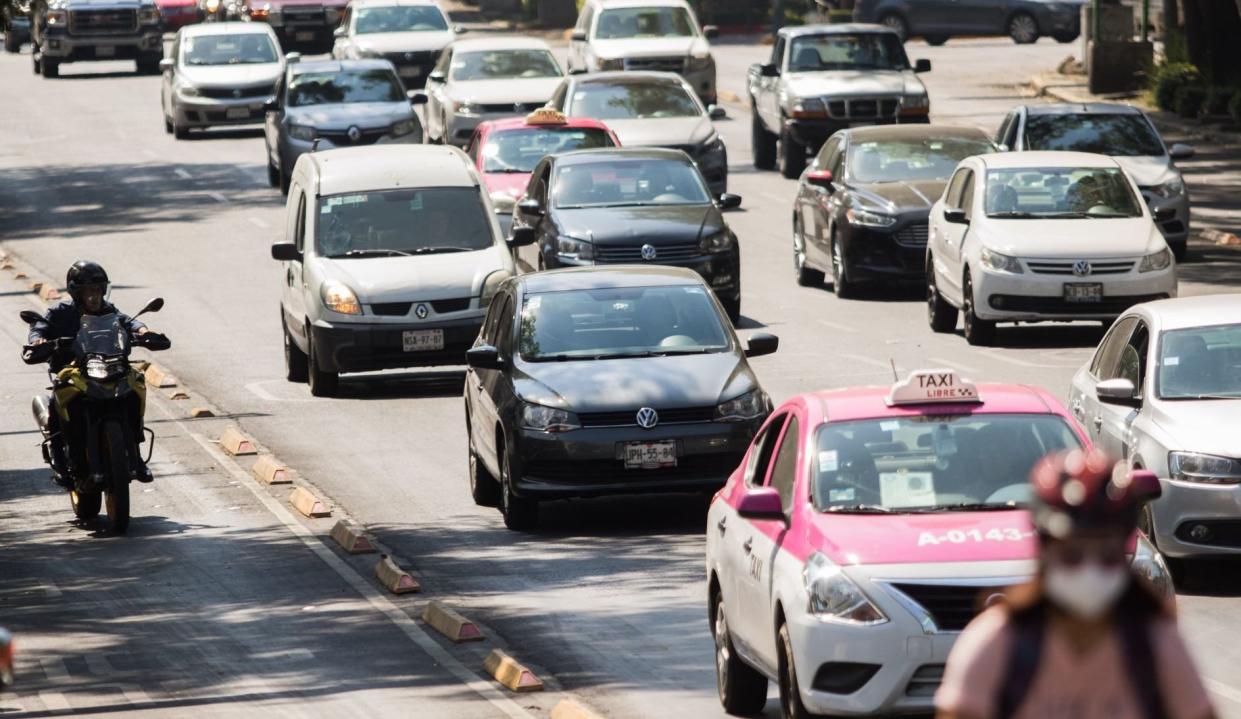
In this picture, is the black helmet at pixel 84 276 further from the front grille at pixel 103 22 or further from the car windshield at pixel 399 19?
the front grille at pixel 103 22

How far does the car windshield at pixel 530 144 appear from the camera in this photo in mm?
30031

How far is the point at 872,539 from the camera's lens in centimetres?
970

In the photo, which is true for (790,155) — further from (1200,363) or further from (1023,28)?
(1200,363)

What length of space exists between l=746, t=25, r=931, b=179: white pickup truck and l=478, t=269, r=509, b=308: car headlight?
15166 millimetres

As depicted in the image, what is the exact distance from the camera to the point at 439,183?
2330cm

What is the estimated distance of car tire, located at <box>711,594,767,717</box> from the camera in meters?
10.7

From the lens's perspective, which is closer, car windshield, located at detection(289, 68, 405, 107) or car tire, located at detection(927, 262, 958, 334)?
car tire, located at detection(927, 262, 958, 334)

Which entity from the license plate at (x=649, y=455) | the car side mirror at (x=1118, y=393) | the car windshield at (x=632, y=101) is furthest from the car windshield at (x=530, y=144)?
the car side mirror at (x=1118, y=393)

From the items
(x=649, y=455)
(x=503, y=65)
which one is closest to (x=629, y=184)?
(x=649, y=455)

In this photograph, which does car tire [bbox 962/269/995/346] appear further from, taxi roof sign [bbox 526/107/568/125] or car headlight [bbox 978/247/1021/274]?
taxi roof sign [bbox 526/107/568/125]

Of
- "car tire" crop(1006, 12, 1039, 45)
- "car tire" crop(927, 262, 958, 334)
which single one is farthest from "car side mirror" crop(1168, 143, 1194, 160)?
"car tire" crop(1006, 12, 1039, 45)

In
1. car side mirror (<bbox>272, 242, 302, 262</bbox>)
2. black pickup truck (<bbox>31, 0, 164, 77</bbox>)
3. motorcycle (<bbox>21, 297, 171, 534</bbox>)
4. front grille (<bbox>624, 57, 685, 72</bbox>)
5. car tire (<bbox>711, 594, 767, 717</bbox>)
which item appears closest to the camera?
car tire (<bbox>711, 594, 767, 717</bbox>)

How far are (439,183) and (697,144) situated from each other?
10690mm

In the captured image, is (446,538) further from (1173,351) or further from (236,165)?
(236,165)
